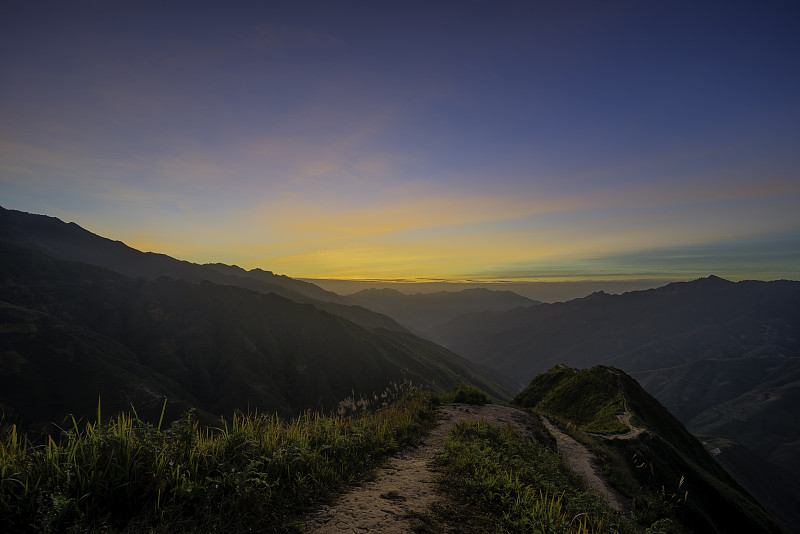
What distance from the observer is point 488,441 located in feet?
39.4

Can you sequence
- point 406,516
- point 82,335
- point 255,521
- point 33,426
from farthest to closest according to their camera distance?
1. point 82,335
2. point 33,426
3. point 406,516
4. point 255,521

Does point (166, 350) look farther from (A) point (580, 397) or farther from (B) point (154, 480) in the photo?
(B) point (154, 480)

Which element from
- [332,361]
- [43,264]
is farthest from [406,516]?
[43,264]

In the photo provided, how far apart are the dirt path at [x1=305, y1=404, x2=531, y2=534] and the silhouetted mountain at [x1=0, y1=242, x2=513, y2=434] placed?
99.1 meters

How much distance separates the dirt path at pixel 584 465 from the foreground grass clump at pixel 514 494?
414cm

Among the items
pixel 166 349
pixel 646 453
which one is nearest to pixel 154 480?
pixel 646 453

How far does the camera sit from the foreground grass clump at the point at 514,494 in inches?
246

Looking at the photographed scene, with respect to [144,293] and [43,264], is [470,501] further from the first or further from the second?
[43,264]

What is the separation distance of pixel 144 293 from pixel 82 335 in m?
54.3

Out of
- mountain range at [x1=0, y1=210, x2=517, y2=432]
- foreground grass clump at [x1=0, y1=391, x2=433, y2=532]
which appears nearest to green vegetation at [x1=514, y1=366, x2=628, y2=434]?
foreground grass clump at [x1=0, y1=391, x2=433, y2=532]

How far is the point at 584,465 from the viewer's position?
58.7 ft

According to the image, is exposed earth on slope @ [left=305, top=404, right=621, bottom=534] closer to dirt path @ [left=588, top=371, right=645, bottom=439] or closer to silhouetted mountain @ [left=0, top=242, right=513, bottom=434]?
dirt path @ [left=588, top=371, right=645, bottom=439]

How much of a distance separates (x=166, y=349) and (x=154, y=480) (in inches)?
6279

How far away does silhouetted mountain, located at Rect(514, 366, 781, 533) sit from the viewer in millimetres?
18234
